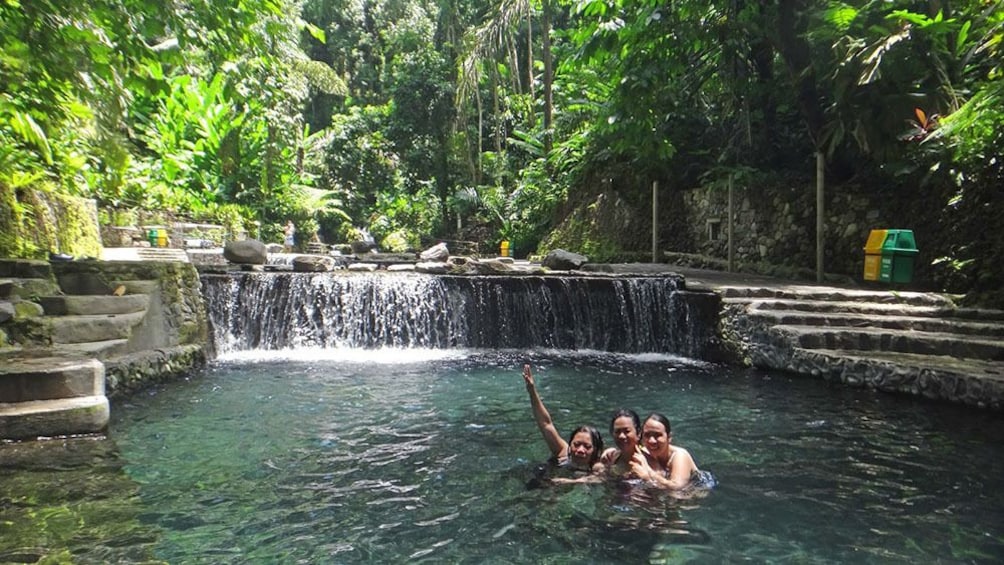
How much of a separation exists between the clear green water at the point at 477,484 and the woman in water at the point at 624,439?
161mm

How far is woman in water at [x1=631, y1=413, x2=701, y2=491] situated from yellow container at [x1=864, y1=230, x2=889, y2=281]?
7377mm

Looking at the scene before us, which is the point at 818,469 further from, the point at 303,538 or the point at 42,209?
the point at 42,209

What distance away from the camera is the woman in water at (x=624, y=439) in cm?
443

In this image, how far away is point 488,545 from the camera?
391 cm

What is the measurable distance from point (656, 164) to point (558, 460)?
42.0 ft

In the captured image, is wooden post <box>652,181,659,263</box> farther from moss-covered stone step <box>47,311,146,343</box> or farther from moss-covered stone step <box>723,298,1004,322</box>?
moss-covered stone step <box>47,311,146,343</box>

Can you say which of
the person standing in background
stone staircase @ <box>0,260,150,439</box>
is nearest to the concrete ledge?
stone staircase @ <box>0,260,150,439</box>

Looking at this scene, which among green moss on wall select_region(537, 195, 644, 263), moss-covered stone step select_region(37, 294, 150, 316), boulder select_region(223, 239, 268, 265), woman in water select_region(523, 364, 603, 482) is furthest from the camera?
green moss on wall select_region(537, 195, 644, 263)

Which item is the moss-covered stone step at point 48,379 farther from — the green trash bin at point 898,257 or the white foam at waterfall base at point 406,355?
the green trash bin at point 898,257

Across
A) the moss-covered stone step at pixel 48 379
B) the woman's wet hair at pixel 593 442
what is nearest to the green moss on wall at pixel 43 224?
the moss-covered stone step at pixel 48 379

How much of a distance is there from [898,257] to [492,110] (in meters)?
18.8

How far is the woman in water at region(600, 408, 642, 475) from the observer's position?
14.5 feet

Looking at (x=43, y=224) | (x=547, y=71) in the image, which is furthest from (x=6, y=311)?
(x=547, y=71)

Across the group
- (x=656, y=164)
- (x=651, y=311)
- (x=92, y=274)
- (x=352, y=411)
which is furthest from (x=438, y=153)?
(x=352, y=411)
